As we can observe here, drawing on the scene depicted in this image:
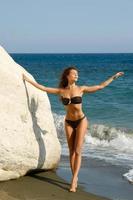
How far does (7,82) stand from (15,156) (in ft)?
3.62

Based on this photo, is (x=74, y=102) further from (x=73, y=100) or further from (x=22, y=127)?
(x=22, y=127)

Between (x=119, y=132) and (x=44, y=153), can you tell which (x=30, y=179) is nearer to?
(x=44, y=153)

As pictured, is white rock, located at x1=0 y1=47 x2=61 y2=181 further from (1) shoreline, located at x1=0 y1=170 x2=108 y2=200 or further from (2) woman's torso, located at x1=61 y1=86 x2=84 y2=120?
(2) woman's torso, located at x1=61 y1=86 x2=84 y2=120

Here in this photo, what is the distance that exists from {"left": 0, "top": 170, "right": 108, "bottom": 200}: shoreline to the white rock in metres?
0.17

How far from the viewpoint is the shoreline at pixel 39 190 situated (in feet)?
21.5

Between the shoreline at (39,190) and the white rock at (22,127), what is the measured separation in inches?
6.7

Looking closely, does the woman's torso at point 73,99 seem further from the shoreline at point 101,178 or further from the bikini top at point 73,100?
the shoreline at point 101,178

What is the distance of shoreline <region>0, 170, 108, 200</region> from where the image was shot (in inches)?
258

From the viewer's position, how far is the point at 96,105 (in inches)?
814

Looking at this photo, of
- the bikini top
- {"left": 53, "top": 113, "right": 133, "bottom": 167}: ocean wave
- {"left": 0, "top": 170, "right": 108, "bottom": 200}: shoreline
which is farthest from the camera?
{"left": 53, "top": 113, "right": 133, "bottom": 167}: ocean wave

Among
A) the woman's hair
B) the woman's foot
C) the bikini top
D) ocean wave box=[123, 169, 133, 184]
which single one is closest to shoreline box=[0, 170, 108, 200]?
the woman's foot

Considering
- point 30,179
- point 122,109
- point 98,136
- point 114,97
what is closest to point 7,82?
point 30,179

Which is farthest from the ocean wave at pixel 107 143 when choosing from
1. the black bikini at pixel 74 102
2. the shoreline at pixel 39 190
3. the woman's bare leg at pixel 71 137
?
the black bikini at pixel 74 102

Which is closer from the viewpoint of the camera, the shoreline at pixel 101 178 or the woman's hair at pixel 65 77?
the shoreline at pixel 101 178
